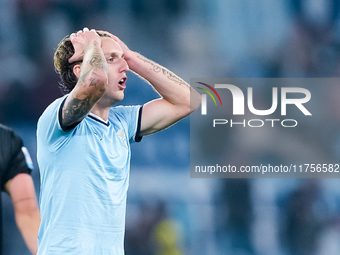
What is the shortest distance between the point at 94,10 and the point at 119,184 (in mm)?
1909

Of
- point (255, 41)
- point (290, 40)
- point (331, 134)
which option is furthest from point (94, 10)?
point (331, 134)

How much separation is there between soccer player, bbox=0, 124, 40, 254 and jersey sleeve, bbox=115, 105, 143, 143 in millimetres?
1352

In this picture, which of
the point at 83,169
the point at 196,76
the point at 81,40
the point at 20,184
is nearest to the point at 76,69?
the point at 81,40

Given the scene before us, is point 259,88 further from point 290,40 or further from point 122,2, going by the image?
point 122,2

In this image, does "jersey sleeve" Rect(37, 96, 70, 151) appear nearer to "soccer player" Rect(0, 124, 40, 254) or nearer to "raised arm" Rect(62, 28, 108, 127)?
"raised arm" Rect(62, 28, 108, 127)

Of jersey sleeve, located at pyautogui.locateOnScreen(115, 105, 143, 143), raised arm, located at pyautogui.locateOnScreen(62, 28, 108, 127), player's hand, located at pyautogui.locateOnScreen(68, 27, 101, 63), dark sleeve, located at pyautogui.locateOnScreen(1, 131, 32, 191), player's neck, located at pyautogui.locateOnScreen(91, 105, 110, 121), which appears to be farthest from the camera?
dark sleeve, located at pyautogui.locateOnScreen(1, 131, 32, 191)

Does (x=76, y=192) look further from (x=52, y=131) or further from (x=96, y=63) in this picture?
(x=96, y=63)

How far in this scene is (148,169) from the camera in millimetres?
3238

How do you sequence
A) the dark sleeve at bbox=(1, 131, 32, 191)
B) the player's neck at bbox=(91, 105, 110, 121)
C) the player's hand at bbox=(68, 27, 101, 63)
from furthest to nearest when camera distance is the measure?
the dark sleeve at bbox=(1, 131, 32, 191)
the player's neck at bbox=(91, 105, 110, 121)
the player's hand at bbox=(68, 27, 101, 63)

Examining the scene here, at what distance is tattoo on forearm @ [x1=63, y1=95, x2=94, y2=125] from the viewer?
5.41 ft

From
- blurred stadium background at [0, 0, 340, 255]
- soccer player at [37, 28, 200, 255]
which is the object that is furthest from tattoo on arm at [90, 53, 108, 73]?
blurred stadium background at [0, 0, 340, 255]

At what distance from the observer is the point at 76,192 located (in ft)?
5.83

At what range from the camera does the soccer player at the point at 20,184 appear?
10.3 ft

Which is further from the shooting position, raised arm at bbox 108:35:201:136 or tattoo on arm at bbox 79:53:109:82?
raised arm at bbox 108:35:201:136
